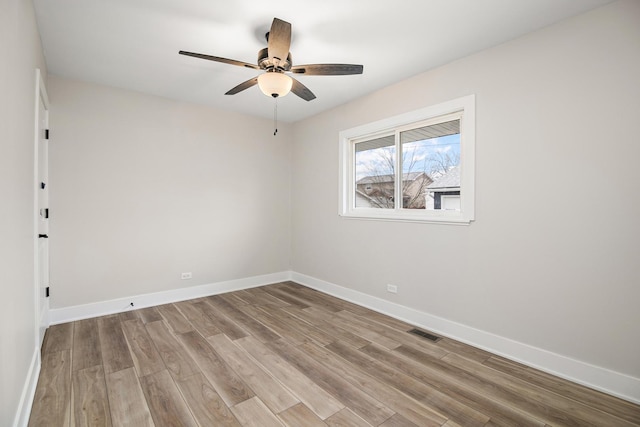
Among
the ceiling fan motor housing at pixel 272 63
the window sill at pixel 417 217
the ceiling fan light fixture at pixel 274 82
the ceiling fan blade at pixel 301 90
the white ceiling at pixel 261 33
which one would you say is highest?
the white ceiling at pixel 261 33

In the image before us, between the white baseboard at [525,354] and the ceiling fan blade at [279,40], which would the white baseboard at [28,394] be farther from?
the white baseboard at [525,354]

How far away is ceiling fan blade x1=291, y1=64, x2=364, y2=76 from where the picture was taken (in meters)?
2.20

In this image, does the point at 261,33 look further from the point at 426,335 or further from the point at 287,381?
the point at 426,335

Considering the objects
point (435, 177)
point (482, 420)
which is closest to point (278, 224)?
Result: point (435, 177)

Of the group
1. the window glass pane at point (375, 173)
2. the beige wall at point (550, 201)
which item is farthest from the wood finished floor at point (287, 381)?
the window glass pane at point (375, 173)

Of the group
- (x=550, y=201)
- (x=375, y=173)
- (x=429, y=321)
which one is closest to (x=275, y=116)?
(x=375, y=173)

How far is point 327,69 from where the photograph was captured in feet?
7.38

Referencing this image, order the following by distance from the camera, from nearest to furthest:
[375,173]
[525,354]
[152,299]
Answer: [525,354], [152,299], [375,173]

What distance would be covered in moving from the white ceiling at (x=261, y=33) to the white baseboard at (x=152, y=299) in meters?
2.51

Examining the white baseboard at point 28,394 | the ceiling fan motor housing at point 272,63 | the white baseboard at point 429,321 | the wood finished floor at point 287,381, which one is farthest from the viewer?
the ceiling fan motor housing at point 272,63

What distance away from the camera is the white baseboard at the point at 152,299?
126 inches

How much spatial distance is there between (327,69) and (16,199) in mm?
2095

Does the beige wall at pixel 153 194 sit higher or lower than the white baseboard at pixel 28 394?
higher

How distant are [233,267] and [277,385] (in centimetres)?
256
